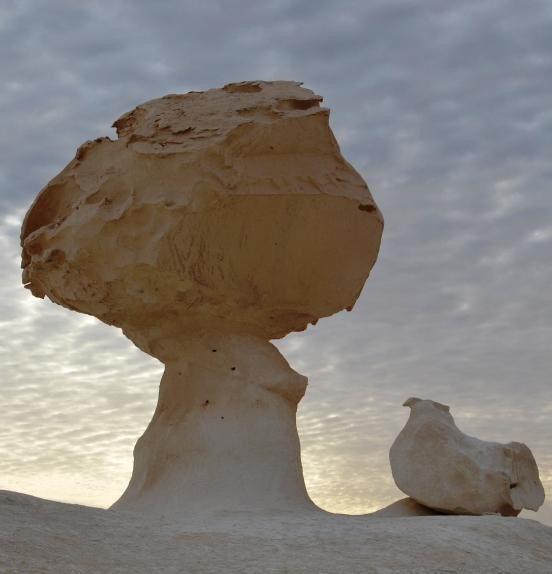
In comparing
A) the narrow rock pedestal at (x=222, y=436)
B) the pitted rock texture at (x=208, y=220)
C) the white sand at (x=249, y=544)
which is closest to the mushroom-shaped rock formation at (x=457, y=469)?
the narrow rock pedestal at (x=222, y=436)

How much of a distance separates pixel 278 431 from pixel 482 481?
7.70 ft

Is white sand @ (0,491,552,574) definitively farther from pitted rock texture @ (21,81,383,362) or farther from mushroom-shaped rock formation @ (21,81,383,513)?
pitted rock texture @ (21,81,383,362)

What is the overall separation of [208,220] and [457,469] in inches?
155

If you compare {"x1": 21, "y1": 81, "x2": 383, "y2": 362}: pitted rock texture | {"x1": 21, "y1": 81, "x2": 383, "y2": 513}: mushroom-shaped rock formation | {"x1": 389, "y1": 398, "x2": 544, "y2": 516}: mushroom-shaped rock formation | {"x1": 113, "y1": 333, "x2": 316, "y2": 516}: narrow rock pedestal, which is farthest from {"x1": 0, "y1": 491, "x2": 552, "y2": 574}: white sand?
{"x1": 21, "y1": 81, "x2": 383, "y2": 362}: pitted rock texture

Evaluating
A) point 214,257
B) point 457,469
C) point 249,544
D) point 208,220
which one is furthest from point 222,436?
point 249,544

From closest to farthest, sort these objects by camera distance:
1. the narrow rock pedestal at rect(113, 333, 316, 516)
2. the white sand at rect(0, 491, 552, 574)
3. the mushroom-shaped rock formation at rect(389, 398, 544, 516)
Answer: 1. the white sand at rect(0, 491, 552, 574)
2. the narrow rock pedestal at rect(113, 333, 316, 516)
3. the mushroom-shaped rock formation at rect(389, 398, 544, 516)

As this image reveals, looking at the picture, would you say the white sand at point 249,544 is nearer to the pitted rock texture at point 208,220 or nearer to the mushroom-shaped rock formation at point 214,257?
the mushroom-shaped rock formation at point 214,257

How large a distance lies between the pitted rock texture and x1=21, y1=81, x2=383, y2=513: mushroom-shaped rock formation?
0.02m

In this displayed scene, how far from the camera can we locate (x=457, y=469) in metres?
9.77

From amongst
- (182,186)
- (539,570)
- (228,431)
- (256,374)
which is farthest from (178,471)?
(539,570)

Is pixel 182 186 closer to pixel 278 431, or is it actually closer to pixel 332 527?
pixel 278 431

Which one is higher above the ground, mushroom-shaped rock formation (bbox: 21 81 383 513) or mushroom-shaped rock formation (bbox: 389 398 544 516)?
mushroom-shaped rock formation (bbox: 21 81 383 513)

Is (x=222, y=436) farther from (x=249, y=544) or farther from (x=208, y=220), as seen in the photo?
(x=249, y=544)

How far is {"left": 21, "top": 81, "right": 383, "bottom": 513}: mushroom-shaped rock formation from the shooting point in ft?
30.0
